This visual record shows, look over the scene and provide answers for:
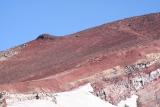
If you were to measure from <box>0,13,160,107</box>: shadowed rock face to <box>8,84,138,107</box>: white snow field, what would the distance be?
0.91 metres

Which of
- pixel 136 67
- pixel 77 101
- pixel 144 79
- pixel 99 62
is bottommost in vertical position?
pixel 77 101

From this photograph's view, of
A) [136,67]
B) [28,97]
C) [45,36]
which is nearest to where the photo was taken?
[28,97]

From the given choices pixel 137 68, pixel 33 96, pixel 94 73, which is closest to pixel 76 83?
pixel 94 73

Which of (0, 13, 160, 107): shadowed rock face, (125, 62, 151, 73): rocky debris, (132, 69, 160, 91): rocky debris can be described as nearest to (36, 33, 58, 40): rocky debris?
(0, 13, 160, 107): shadowed rock face

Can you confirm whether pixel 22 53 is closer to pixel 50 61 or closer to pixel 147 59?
pixel 50 61

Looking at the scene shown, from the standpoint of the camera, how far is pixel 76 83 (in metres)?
62.6

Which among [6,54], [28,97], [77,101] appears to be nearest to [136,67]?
[77,101]

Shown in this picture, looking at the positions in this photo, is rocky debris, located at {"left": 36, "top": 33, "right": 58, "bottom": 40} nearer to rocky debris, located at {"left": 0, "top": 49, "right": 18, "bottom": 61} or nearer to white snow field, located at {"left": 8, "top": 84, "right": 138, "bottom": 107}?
rocky debris, located at {"left": 0, "top": 49, "right": 18, "bottom": 61}

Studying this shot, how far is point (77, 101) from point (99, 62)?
12055 mm

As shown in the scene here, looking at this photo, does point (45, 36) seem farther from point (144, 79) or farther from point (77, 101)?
point (77, 101)

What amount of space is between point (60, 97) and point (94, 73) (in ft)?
36.6

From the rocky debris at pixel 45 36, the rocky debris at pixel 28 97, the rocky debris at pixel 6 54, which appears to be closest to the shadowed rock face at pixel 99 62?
the rocky debris at pixel 45 36

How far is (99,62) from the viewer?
222ft

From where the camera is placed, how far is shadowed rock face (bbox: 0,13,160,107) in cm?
6212
